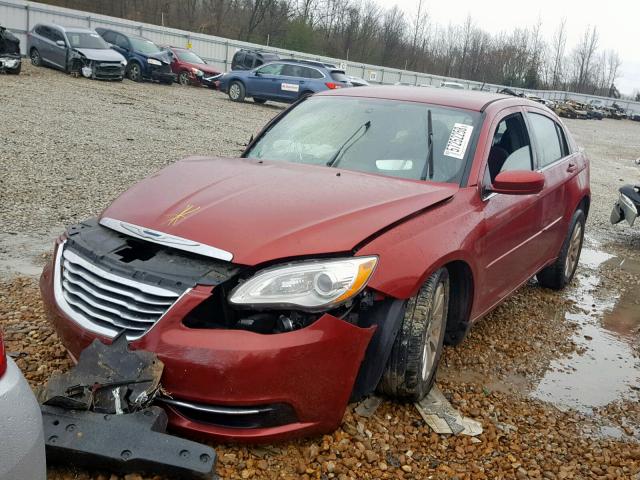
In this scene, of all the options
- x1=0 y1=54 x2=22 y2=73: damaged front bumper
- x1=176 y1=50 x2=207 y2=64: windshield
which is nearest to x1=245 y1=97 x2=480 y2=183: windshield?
x1=0 y1=54 x2=22 y2=73: damaged front bumper

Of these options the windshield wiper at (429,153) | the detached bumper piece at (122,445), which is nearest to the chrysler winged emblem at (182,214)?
the detached bumper piece at (122,445)

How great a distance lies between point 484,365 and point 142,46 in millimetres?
22518

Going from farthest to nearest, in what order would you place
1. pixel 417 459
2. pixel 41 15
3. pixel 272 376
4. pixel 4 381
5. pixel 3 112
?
pixel 41 15 → pixel 3 112 → pixel 417 459 → pixel 272 376 → pixel 4 381

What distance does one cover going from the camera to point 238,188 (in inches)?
132

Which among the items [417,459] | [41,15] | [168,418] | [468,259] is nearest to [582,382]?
[468,259]

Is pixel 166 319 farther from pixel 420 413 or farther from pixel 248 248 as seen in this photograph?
pixel 420 413

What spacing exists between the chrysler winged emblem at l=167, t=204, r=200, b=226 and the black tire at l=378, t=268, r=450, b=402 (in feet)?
3.63

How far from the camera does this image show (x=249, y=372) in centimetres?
253

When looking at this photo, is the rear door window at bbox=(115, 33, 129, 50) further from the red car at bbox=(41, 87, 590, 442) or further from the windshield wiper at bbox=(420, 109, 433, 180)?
the windshield wiper at bbox=(420, 109, 433, 180)

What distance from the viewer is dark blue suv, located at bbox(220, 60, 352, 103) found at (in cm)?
2117

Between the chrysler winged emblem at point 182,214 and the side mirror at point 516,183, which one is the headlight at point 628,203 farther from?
the chrysler winged emblem at point 182,214

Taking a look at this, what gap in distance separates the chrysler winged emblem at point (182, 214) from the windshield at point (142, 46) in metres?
22.1

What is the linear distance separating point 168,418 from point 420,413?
134 centimetres

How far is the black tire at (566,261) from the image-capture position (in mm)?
5707
